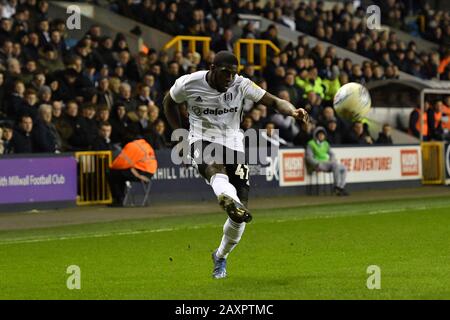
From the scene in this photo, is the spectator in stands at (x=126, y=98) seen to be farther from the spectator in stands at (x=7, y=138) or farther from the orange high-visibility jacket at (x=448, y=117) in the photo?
the orange high-visibility jacket at (x=448, y=117)

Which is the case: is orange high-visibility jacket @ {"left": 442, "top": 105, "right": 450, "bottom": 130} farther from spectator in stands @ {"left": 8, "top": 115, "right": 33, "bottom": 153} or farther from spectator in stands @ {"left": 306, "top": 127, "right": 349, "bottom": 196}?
spectator in stands @ {"left": 8, "top": 115, "right": 33, "bottom": 153}

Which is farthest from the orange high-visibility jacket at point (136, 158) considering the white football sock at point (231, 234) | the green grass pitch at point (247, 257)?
the white football sock at point (231, 234)

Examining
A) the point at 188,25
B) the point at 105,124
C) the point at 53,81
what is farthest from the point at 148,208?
the point at 188,25

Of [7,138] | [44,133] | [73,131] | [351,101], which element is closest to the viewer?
[351,101]

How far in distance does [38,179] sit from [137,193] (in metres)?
2.59

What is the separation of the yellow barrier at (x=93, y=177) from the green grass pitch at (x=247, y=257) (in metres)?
3.41

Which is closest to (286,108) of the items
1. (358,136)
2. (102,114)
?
(102,114)

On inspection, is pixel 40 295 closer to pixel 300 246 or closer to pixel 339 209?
pixel 300 246

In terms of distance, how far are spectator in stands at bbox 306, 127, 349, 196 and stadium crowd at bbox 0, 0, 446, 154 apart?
1.44 feet

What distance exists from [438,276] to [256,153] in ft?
46.5

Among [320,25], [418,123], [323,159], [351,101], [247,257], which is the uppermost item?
[320,25]

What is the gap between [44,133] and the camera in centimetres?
2144

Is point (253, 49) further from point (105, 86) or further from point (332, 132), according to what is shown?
point (105, 86)

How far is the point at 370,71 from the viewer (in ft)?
105
